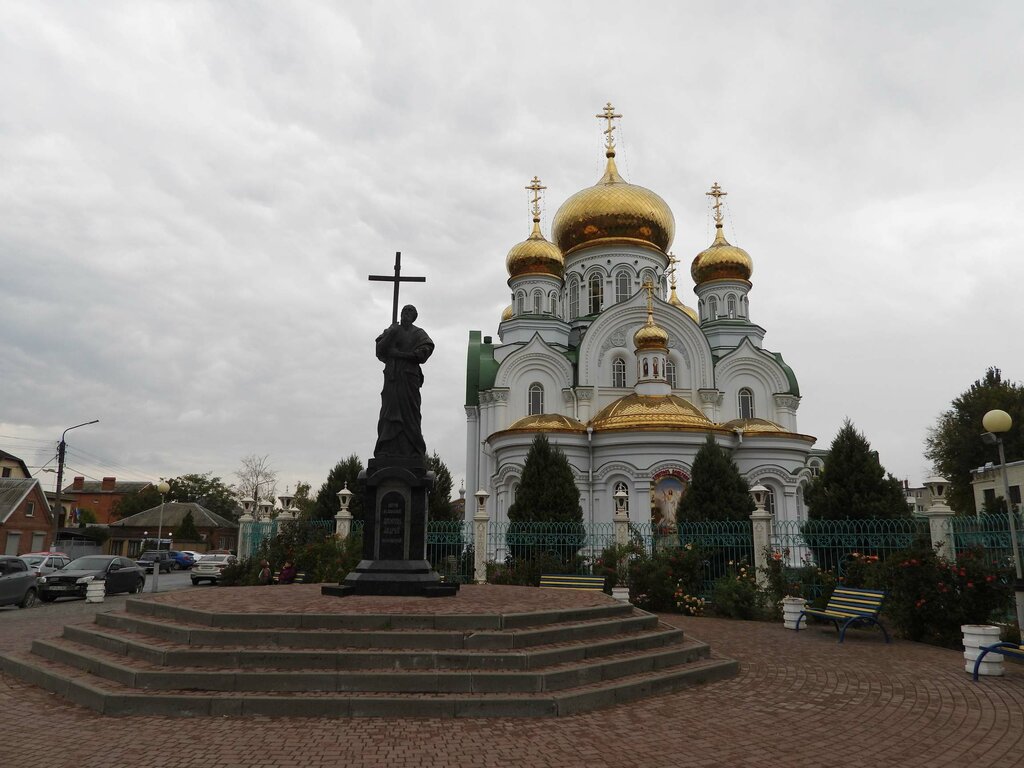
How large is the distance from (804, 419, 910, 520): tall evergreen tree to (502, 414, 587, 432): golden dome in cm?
838

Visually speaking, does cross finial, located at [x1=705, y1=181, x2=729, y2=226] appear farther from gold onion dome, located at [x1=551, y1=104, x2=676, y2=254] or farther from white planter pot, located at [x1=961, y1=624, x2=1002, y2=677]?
white planter pot, located at [x1=961, y1=624, x2=1002, y2=677]

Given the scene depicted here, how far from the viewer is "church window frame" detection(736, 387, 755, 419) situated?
30734 millimetres

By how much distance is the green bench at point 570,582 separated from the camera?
13.4 metres

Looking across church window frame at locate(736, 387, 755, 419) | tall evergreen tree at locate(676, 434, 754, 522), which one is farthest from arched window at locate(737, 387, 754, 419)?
tall evergreen tree at locate(676, 434, 754, 522)

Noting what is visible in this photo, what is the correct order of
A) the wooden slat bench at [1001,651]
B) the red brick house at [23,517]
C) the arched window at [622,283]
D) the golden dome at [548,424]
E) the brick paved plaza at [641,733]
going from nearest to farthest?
the brick paved plaza at [641,733] → the wooden slat bench at [1001,651] → the golden dome at [548,424] → the arched window at [622,283] → the red brick house at [23,517]

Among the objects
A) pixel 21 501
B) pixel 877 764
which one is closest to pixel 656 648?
pixel 877 764

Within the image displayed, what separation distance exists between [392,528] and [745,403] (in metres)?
24.3

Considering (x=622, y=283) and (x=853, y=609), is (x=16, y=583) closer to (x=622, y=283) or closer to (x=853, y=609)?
(x=853, y=609)

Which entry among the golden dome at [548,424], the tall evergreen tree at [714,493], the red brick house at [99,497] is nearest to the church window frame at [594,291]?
the golden dome at [548,424]

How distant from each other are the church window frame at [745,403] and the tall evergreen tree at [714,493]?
Answer: 35.5 ft

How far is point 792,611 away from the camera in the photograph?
11469mm

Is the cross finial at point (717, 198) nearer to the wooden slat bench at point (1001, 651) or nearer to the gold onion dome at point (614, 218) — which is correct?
the gold onion dome at point (614, 218)

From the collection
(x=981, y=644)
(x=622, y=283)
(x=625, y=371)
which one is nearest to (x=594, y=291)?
(x=622, y=283)

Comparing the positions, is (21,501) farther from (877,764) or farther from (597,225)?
(877,764)
